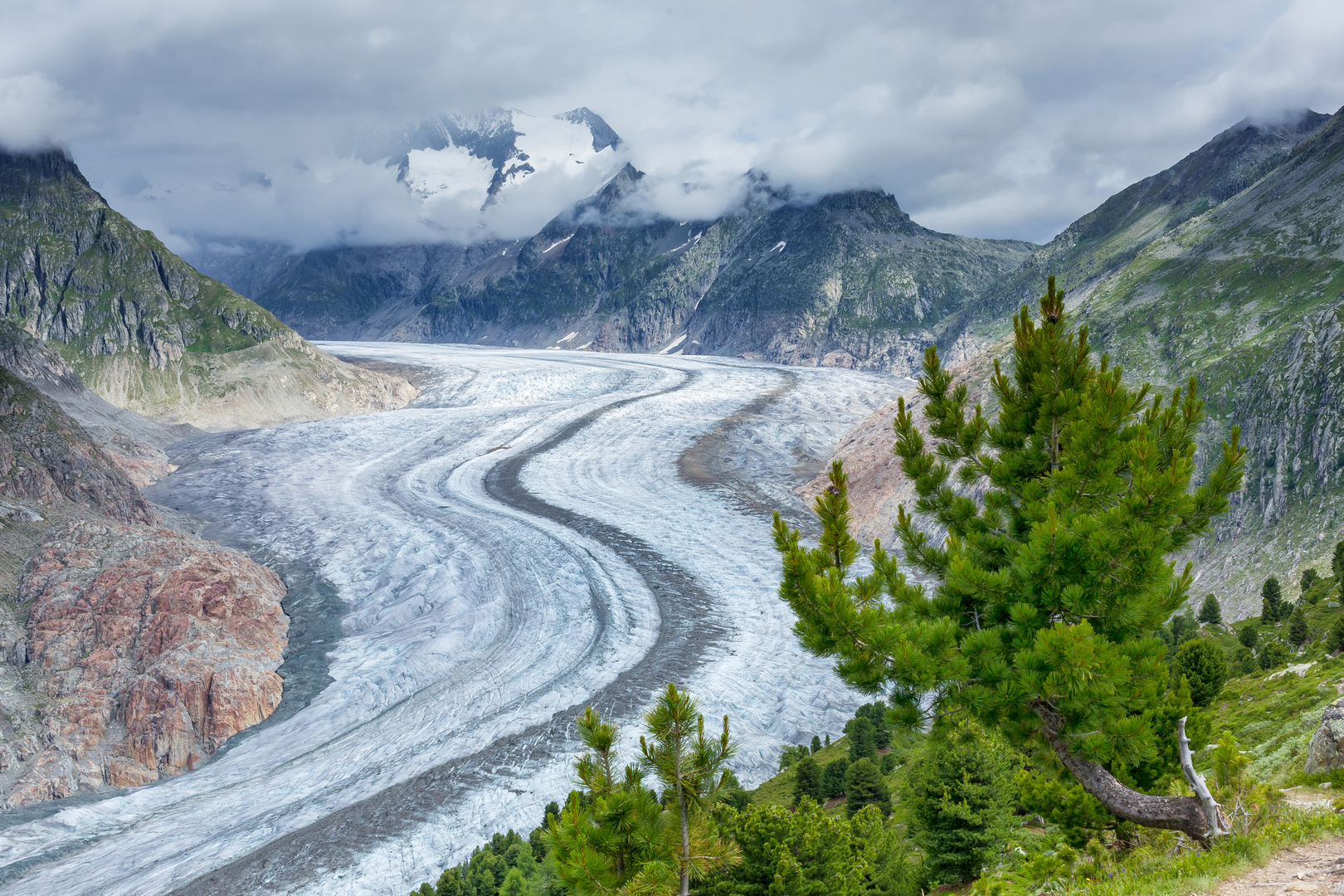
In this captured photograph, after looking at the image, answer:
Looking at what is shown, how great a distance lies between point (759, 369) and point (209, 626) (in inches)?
3129

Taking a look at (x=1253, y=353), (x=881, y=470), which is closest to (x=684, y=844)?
(x=881, y=470)

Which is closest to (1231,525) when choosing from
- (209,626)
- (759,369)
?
(209,626)

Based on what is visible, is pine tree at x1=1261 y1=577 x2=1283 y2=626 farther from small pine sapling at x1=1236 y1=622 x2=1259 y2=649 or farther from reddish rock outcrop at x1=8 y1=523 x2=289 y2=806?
reddish rock outcrop at x1=8 y1=523 x2=289 y2=806

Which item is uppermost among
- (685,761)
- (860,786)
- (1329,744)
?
(685,761)

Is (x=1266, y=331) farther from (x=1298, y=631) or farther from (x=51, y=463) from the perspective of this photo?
(x=51, y=463)

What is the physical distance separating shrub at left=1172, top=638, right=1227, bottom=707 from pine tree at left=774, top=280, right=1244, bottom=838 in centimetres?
1230

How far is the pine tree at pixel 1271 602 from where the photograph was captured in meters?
25.0

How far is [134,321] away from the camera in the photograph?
2987 inches

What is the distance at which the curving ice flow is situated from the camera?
20.0 metres

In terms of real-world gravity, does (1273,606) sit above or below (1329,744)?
below

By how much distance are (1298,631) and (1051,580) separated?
22128 millimetres

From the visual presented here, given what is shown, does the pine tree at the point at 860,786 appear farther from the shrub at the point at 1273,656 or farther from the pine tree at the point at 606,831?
the pine tree at the point at 606,831

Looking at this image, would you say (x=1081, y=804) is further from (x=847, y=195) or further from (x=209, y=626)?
(x=847, y=195)

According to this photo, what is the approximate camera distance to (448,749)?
77.2 feet
